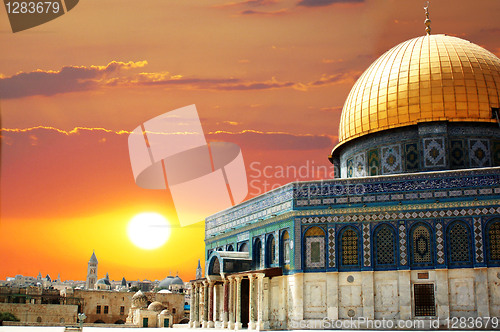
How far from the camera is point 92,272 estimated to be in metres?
107

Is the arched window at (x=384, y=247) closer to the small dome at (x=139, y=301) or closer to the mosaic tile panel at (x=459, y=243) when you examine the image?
the mosaic tile panel at (x=459, y=243)

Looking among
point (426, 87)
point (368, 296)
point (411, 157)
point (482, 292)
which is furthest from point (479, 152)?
point (368, 296)

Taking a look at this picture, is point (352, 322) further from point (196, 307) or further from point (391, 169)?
point (196, 307)

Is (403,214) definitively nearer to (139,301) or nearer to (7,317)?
(139,301)

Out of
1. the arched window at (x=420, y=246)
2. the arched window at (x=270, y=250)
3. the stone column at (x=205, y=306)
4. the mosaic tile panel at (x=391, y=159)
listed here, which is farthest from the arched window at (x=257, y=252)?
the arched window at (x=420, y=246)

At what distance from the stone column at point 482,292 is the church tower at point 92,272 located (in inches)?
3605

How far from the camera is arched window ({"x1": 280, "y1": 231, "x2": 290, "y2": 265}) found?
24.2 metres

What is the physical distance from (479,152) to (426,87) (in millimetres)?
3347

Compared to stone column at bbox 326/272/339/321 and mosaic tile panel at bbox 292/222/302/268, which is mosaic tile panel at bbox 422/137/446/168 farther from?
stone column at bbox 326/272/339/321

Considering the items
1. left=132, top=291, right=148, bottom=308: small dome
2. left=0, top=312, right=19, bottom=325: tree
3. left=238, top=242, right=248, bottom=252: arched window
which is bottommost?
left=0, top=312, right=19, bottom=325: tree

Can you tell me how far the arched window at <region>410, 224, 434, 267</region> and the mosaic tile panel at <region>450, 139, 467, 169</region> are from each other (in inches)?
133

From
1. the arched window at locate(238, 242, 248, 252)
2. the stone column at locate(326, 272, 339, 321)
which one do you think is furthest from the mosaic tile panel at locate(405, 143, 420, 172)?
the arched window at locate(238, 242, 248, 252)

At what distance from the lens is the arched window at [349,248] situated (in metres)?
22.7

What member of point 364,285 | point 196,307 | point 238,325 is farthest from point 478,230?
point 196,307
